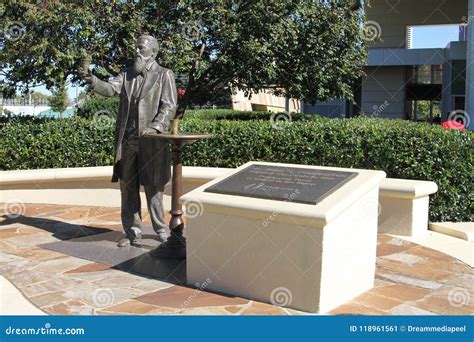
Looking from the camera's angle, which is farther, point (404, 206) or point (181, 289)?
point (404, 206)

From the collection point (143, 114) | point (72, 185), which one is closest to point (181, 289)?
point (143, 114)

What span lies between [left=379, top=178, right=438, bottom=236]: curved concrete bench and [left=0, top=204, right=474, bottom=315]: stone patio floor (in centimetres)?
40

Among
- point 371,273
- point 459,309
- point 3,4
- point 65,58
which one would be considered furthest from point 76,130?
point 459,309

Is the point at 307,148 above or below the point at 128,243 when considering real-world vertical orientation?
above

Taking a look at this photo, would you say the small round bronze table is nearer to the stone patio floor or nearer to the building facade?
the stone patio floor

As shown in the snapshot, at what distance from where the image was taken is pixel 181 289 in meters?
4.80

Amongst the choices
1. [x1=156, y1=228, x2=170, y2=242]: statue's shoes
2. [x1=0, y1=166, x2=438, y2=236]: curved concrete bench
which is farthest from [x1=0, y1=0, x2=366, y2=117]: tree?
[x1=156, y1=228, x2=170, y2=242]: statue's shoes

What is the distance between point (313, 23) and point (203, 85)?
3.13 meters

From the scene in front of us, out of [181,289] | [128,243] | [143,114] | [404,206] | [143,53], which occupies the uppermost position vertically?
[143,53]

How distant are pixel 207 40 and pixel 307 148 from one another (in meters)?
5.04

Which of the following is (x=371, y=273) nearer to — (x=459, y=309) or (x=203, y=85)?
(x=459, y=309)

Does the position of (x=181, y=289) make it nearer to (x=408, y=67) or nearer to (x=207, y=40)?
(x=207, y=40)

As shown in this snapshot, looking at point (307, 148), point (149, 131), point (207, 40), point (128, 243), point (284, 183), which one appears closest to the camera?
point (284, 183)

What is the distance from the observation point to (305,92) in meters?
13.0
